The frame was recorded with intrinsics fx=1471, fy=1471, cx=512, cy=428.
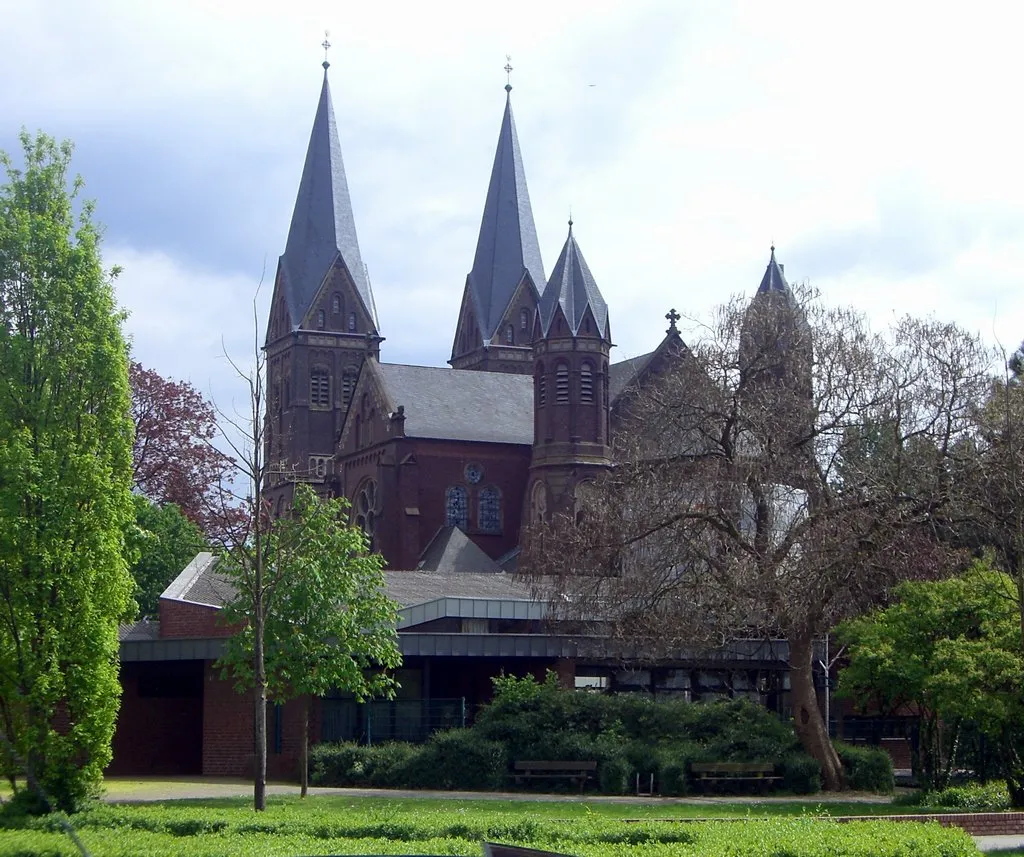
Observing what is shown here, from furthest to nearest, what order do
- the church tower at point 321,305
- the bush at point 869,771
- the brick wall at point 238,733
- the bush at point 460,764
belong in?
the church tower at point 321,305 < the brick wall at point 238,733 < the bush at point 869,771 < the bush at point 460,764

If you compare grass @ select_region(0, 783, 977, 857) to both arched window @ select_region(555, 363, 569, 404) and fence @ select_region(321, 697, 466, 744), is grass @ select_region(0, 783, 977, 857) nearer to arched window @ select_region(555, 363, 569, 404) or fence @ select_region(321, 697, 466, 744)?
fence @ select_region(321, 697, 466, 744)

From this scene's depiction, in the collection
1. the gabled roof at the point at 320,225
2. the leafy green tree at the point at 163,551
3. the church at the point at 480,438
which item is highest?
the gabled roof at the point at 320,225

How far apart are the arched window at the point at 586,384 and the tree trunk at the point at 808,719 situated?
36202 millimetres

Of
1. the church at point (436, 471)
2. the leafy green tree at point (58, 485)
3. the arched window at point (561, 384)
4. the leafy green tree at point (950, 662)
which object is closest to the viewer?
the leafy green tree at point (58, 485)

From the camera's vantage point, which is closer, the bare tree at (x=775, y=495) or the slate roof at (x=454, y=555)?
the bare tree at (x=775, y=495)

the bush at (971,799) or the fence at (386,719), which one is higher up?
the fence at (386,719)

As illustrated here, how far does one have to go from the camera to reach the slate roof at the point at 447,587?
3819 centimetres

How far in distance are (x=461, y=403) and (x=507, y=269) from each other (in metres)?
26.5

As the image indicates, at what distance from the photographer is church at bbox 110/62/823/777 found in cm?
3441

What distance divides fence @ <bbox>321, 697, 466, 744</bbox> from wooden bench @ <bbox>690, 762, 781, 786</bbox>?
6022 millimetres

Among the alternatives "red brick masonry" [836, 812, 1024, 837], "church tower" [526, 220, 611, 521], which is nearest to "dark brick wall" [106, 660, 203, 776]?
"red brick masonry" [836, 812, 1024, 837]

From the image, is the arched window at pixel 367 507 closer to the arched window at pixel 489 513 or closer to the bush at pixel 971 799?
the arched window at pixel 489 513

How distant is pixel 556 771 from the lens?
28969mm

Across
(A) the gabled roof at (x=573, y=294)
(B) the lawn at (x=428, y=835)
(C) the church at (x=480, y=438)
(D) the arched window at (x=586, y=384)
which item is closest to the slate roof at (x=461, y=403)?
(C) the church at (x=480, y=438)
